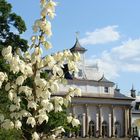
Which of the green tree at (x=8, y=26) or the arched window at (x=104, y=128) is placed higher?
the green tree at (x=8, y=26)

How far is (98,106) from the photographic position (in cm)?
8288

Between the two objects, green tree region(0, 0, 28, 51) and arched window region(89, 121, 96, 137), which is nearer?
green tree region(0, 0, 28, 51)

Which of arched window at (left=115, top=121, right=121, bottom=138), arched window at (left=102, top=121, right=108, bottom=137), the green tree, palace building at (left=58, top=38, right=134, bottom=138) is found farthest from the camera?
arched window at (left=115, top=121, right=121, bottom=138)

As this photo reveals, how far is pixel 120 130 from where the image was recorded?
3332 inches

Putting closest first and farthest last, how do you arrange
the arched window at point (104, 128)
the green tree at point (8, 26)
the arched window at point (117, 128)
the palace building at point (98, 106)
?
the green tree at point (8, 26) < the palace building at point (98, 106) < the arched window at point (104, 128) < the arched window at point (117, 128)

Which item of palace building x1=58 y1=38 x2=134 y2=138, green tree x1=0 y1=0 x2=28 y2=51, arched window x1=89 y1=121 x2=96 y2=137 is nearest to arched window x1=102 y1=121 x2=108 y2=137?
palace building x1=58 y1=38 x2=134 y2=138

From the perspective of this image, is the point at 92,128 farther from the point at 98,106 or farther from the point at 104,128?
the point at 98,106

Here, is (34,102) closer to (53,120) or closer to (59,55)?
(59,55)

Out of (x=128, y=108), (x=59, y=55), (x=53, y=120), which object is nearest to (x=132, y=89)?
(x=128, y=108)

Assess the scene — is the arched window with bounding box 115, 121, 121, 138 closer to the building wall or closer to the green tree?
the building wall

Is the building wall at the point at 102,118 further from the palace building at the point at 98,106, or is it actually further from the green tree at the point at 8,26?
the green tree at the point at 8,26

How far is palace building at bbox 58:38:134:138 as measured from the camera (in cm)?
8138

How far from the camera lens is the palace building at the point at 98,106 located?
81.4 metres

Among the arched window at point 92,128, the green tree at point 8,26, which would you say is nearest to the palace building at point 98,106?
the arched window at point 92,128
